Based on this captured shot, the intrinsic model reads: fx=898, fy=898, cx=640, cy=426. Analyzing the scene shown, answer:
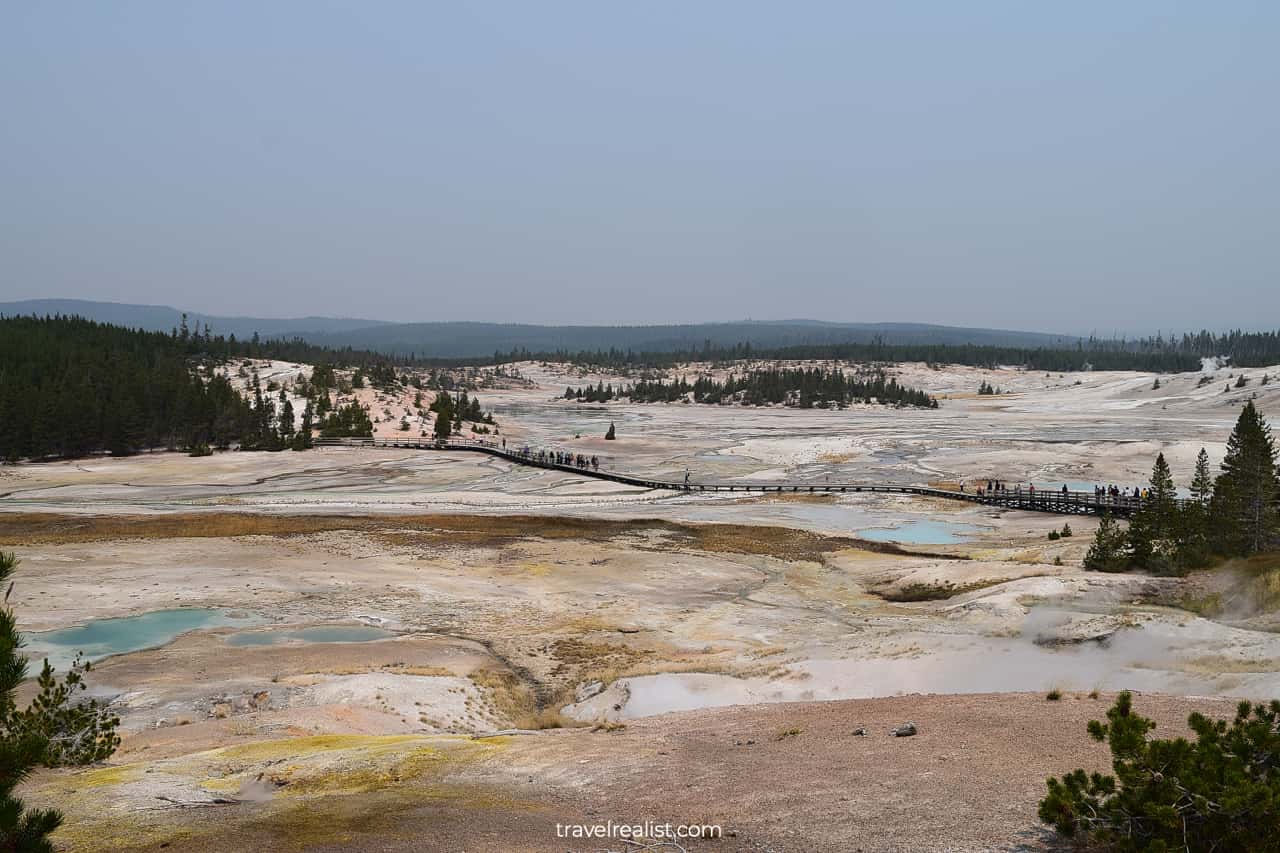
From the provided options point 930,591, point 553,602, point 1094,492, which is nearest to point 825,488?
point 1094,492

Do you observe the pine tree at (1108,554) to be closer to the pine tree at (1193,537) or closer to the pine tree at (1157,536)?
the pine tree at (1157,536)

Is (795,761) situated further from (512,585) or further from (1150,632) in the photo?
(512,585)

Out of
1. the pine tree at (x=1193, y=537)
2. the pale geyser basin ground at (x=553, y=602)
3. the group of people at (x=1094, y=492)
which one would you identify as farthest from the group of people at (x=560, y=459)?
the pine tree at (x=1193, y=537)

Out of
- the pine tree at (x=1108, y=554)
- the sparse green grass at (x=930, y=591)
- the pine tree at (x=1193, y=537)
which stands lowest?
the sparse green grass at (x=930, y=591)

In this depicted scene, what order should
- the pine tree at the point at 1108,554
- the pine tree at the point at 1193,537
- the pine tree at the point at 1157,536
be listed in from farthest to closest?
1. the pine tree at the point at 1108,554
2. the pine tree at the point at 1157,536
3. the pine tree at the point at 1193,537

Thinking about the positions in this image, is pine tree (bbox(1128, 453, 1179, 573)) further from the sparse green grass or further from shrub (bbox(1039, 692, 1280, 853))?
shrub (bbox(1039, 692, 1280, 853))

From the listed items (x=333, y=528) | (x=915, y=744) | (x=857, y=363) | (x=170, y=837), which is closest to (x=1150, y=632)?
(x=915, y=744)
